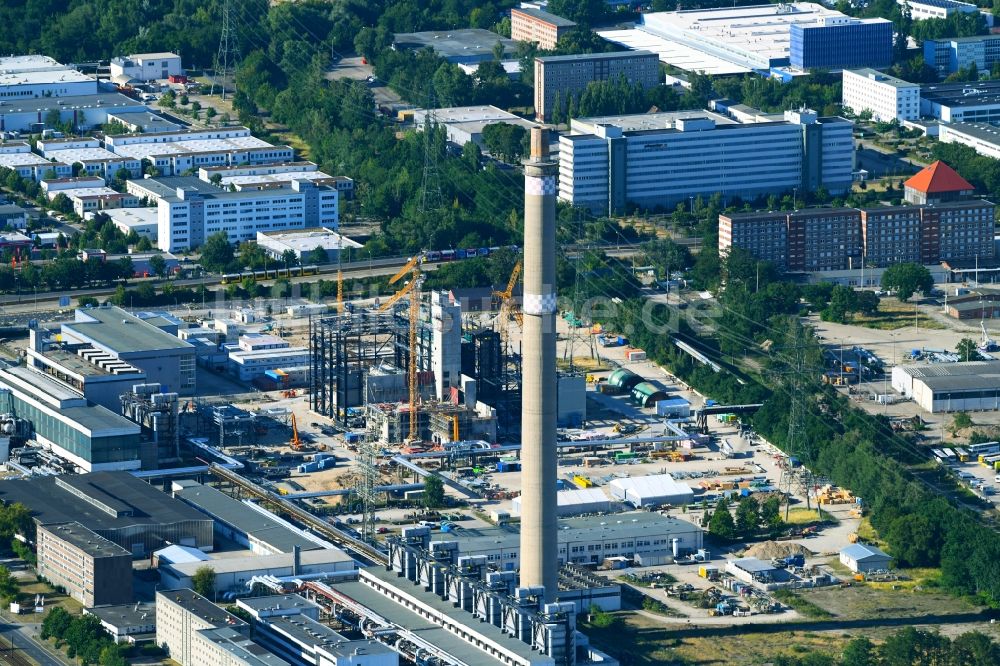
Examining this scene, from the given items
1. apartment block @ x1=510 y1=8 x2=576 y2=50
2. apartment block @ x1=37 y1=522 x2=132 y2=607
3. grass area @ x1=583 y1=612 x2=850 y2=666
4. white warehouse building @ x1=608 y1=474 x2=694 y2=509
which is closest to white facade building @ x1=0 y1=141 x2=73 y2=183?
apartment block @ x1=510 y1=8 x2=576 y2=50

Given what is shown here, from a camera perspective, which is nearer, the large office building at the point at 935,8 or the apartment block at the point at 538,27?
the apartment block at the point at 538,27

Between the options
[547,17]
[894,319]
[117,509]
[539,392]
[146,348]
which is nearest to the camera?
[539,392]

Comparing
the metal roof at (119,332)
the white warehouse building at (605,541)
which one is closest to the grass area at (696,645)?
the white warehouse building at (605,541)

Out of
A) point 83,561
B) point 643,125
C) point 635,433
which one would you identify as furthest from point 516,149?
point 83,561

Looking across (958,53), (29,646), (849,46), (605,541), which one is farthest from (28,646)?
(958,53)

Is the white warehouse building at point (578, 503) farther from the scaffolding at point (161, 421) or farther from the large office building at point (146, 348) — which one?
the large office building at point (146, 348)

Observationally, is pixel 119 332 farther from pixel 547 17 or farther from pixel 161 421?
pixel 547 17

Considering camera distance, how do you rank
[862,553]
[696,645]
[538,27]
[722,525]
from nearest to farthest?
[696,645] < [862,553] < [722,525] < [538,27]
